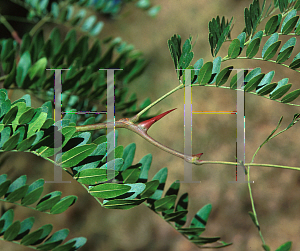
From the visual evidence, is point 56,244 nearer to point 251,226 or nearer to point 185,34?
point 251,226

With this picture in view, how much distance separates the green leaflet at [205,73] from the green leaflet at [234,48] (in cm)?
5

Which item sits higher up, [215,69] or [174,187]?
[215,69]

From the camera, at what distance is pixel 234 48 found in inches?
17.8

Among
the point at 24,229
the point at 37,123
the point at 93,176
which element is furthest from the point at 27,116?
the point at 24,229

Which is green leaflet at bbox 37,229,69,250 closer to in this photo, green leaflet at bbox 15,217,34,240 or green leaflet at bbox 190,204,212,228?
green leaflet at bbox 15,217,34,240

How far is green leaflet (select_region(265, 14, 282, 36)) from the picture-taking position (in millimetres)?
441

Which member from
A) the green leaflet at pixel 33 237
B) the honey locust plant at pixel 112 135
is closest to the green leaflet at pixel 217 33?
the honey locust plant at pixel 112 135

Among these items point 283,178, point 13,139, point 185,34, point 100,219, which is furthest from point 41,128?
point 185,34

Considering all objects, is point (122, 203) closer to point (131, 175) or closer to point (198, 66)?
point (131, 175)

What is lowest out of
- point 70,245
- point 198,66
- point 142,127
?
point 70,245

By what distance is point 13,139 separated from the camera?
0.41 meters

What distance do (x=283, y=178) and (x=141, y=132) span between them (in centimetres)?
162

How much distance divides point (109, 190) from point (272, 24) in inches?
14.8

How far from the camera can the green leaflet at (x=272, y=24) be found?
0.44m
